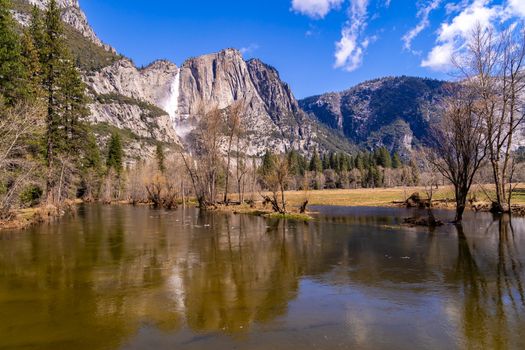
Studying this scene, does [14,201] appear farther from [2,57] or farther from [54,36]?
[54,36]

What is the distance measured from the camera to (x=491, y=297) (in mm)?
10078

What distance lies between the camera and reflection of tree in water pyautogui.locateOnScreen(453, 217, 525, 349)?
7484mm

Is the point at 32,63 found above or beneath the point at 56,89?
above

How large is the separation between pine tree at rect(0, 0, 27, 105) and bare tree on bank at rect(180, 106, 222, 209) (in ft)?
80.8

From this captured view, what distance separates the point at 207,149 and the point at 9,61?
27.5 meters

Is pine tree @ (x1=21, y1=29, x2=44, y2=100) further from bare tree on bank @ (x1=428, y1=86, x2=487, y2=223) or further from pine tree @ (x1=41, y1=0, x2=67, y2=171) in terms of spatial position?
bare tree on bank @ (x1=428, y1=86, x2=487, y2=223)

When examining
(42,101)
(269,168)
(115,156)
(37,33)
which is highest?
(37,33)

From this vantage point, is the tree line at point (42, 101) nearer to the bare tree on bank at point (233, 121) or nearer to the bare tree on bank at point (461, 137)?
the bare tree on bank at point (233, 121)

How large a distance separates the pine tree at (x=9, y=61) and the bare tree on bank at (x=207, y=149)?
2462cm

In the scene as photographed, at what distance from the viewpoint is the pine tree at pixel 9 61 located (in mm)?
32219

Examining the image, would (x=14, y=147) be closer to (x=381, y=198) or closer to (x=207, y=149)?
(x=207, y=149)

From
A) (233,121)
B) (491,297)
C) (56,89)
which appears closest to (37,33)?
(56,89)

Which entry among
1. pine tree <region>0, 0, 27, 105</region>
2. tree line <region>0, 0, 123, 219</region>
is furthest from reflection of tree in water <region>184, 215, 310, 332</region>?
pine tree <region>0, 0, 27, 105</region>

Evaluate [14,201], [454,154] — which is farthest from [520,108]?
[14,201]
